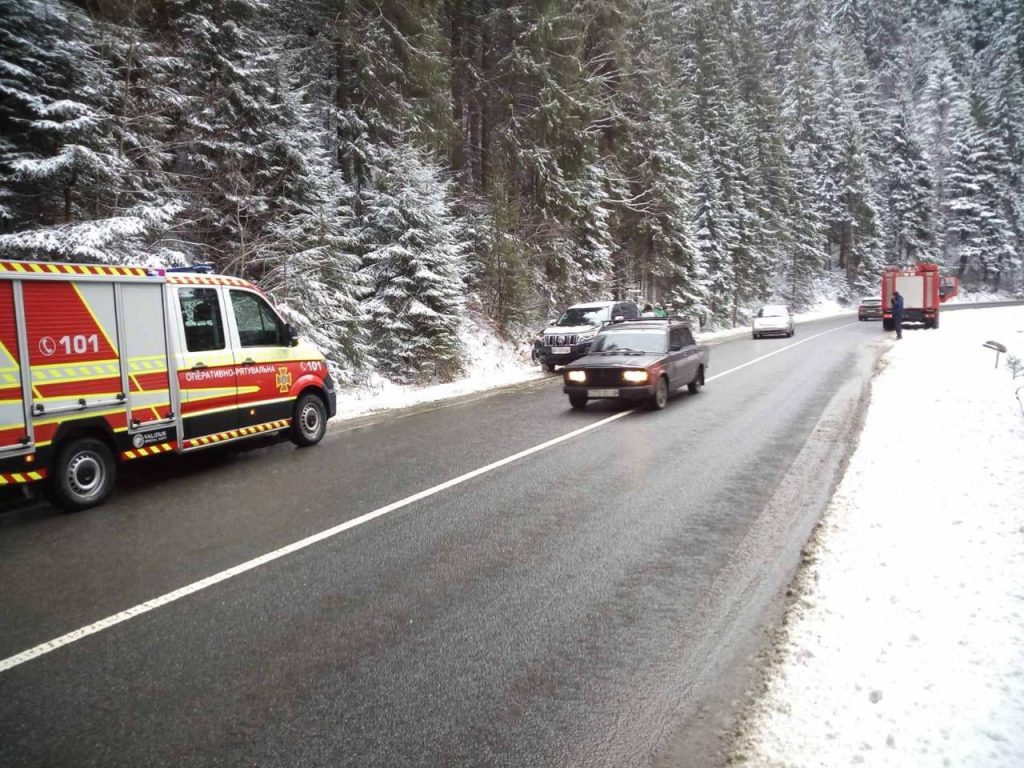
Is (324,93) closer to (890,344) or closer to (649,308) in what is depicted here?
(649,308)

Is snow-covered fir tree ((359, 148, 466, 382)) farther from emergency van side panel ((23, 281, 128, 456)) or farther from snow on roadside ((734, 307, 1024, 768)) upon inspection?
snow on roadside ((734, 307, 1024, 768))

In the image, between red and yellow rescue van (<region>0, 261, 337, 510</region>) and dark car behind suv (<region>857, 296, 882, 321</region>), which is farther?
dark car behind suv (<region>857, 296, 882, 321</region>)

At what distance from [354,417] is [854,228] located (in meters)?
65.9

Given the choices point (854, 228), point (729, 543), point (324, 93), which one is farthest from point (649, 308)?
point (854, 228)

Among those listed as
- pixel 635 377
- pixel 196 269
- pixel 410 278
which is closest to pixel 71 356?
pixel 196 269

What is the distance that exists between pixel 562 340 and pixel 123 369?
14212mm

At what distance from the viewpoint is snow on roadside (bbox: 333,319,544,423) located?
14.2 meters

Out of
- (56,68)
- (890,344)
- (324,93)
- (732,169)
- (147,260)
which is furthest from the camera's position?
(732,169)

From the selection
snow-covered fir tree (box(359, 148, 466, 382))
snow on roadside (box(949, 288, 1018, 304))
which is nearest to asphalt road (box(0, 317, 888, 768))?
snow-covered fir tree (box(359, 148, 466, 382))

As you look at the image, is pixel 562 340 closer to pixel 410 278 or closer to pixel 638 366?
pixel 410 278

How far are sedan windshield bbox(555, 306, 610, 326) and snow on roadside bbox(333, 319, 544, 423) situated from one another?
1.93 m

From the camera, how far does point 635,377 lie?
12.0 meters

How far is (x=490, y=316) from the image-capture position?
22.5 m

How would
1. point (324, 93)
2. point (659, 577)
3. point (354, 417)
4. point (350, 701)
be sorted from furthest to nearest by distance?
point (324, 93)
point (354, 417)
point (659, 577)
point (350, 701)
